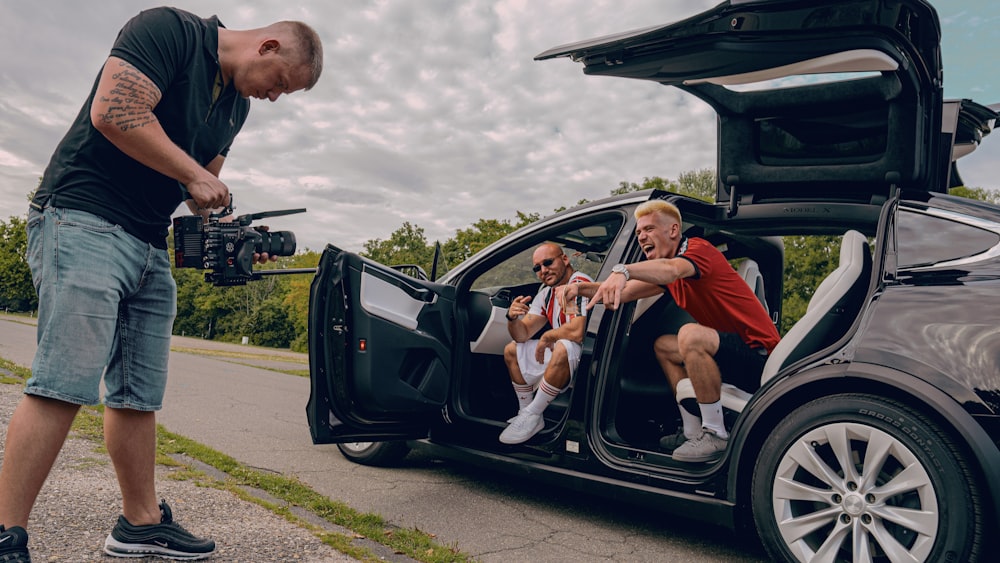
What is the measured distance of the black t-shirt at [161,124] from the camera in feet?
7.40

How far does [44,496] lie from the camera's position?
3.14 meters

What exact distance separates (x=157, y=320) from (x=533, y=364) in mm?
2095

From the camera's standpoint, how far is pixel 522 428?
12.0ft

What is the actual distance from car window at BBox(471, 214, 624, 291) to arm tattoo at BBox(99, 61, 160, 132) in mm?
2225

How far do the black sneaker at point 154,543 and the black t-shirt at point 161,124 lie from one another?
1.03 meters

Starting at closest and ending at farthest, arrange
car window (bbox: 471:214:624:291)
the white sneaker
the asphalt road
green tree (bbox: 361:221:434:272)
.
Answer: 1. the asphalt road
2. the white sneaker
3. car window (bbox: 471:214:624:291)
4. green tree (bbox: 361:221:434:272)

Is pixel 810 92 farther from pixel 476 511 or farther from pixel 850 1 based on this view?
pixel 476 511

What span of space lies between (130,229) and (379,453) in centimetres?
247

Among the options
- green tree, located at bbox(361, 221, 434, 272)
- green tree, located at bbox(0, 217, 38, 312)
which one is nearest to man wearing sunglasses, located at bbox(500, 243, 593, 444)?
green tree, located at bbox(361, 221, 434, 272)

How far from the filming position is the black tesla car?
2.40m

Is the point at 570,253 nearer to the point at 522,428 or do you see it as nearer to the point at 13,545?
the point at 522,428

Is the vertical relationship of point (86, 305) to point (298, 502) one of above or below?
above

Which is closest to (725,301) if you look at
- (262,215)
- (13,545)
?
(262,215)

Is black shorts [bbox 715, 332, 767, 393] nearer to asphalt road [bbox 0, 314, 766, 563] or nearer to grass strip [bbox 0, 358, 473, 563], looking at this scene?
asphalt road [bbox 0, 314, 766, 563]
